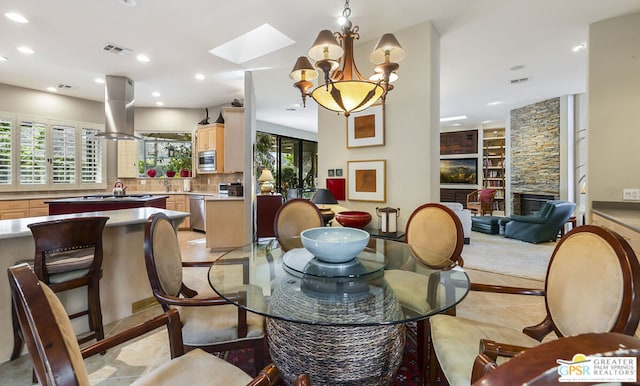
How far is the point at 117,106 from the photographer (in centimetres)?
474

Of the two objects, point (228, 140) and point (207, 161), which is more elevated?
point (228, 140)

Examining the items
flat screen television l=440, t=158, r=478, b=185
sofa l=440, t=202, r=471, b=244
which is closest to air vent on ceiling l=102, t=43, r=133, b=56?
sofa l=440, t=202, r=471, b=244

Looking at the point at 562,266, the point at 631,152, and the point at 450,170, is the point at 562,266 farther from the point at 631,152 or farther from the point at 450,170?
the point at 450,170

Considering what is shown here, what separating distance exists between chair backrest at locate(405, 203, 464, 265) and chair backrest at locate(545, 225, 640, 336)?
0.70 m

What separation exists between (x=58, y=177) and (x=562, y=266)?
A: 304 inches

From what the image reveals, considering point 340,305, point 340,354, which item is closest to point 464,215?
point 340,354

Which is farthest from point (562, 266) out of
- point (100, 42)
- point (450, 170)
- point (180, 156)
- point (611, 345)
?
point (450, 170)

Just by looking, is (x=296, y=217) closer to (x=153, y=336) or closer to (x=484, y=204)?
(x=153, y=336)

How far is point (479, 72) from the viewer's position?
14.9ft

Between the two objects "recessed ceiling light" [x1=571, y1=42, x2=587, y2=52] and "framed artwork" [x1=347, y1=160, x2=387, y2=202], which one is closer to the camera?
"framed artwork" [x1=347, y1=160, x2=387, y2=202]

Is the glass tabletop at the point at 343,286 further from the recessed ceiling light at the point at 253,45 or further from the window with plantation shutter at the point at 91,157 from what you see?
the window with plantation shutter at the point at 91,157

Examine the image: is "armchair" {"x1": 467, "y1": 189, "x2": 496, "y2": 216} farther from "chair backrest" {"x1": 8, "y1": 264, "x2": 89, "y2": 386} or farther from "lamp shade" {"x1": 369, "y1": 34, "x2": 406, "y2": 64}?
"chair backrest" {"x1": 8, "y1": 264, "x2": 89, "y2": 386}

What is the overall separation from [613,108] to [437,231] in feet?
8.23

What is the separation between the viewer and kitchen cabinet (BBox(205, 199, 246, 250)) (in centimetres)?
478
